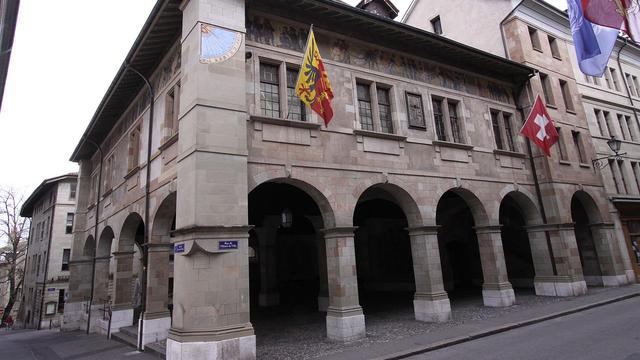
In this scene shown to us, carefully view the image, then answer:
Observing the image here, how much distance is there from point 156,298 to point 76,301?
1110 cm

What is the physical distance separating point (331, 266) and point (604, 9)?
35.3ft

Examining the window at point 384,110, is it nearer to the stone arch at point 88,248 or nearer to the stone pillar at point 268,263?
the stone pillar at point 268,263

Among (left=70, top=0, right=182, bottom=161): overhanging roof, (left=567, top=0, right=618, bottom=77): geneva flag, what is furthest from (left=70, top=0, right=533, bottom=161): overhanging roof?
(left=567, top=0, right=618, bottom=77): geneva flag

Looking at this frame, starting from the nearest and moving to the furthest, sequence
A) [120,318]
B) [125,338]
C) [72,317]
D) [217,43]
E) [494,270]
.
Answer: [217,43], [125,338], [494,270], [120,318], [72,317]

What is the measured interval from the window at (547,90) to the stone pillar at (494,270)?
8158 millimetres

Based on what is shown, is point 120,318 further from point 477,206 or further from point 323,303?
point 477,206

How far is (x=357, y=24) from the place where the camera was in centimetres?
1295

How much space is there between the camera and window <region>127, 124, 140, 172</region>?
15.9 m

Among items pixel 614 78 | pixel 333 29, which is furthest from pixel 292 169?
pixel 614 78

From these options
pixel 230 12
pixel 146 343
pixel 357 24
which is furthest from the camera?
pixel 357 24

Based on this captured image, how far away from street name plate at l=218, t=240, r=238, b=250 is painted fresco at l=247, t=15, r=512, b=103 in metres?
5.91

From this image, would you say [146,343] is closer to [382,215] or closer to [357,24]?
[357,24]

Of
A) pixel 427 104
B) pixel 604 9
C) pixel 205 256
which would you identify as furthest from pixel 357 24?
pixel 205 256

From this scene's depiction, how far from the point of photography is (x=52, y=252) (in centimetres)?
3241
